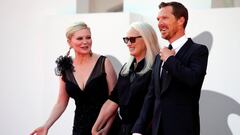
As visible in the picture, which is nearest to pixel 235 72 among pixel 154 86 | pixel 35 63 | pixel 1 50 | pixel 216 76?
pixel 216 76

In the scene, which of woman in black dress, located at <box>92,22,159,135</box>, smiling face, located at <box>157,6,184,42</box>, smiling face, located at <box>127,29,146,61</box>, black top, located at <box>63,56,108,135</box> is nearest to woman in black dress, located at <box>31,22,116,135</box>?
black top, located at <box>63,56,108,135</box>

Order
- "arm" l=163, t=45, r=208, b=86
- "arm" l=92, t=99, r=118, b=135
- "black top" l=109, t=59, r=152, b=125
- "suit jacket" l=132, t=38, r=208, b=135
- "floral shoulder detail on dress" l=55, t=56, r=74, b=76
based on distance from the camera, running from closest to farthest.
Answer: "arm" l=163, t=45, r=208, b=86, "suit jacket" l=132, t=38, r=208, b=135, "black top" l=109, t=59, r=152, b=125, "arm" l=92, t=99, r=118, b=135, "floral shoulder detail on dress" l=55, t=56, r=74, b=76

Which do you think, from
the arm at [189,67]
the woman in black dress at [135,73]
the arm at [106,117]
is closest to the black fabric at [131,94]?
the woman in black dress at [135,73]

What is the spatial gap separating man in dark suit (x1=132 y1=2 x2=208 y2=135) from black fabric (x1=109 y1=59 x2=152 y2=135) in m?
0.31

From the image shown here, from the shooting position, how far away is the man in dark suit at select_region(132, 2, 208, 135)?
9.74ft

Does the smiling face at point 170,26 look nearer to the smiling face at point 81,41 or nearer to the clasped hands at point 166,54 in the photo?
the clasped hands at point 166,54

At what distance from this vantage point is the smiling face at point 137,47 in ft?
11.8

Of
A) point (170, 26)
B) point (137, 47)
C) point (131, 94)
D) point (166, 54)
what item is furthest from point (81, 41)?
point (166, 54)

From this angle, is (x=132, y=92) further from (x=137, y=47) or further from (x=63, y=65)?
(x=63, y=65)

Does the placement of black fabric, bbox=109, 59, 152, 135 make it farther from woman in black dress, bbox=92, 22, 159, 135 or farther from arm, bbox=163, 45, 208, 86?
arm, bbox=163, 45, 208, 86

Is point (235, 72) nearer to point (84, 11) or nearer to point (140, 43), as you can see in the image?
point (140, 43)

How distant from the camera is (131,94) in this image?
140 inches

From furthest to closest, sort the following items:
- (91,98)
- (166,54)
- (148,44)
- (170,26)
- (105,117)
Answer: (91,98)
(105,117)
(148,44)
(170,26)
(166,54)

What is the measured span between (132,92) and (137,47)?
0.34 meters
